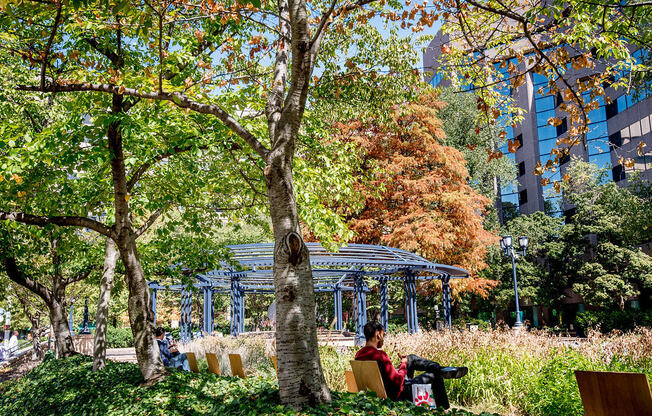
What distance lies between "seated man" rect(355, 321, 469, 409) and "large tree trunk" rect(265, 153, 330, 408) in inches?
32.5

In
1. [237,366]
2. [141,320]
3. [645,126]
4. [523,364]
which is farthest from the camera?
[645,126]

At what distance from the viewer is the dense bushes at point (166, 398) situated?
191 inches

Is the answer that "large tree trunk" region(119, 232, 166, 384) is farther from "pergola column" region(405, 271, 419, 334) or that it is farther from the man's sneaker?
"pergola column" region(405, 271, 419, 334)

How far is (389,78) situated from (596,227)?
2992 centimetres

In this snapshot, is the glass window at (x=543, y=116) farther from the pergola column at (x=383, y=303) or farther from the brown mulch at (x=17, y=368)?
the brown mulch at (x=17, y=368)

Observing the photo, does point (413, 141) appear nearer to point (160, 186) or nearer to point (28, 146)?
point (160, 186)

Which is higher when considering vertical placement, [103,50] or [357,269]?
[103,50]

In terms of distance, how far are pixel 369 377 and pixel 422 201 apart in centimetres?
1715

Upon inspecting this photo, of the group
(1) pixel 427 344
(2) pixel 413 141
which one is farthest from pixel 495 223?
(1) pixel 427 344

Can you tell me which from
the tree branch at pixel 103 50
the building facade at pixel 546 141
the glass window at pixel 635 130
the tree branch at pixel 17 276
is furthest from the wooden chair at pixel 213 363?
the glass window at pixel 635 130

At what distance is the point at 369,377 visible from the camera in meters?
5.38

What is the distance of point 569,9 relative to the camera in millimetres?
5484

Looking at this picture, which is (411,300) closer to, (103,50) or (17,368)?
(103,50)

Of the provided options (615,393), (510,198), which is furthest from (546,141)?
(615,393)
